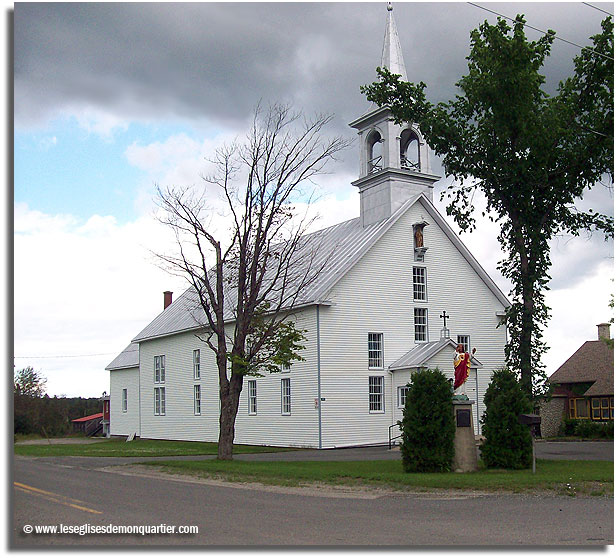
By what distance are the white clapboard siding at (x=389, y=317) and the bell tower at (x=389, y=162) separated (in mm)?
1265

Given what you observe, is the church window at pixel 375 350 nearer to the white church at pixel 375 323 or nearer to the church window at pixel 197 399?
the white church at pixel 375 323

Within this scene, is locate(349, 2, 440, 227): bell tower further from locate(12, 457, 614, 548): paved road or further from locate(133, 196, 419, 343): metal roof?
locate(12, 457, 614, 548): paved road

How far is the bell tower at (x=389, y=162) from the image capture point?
1417 inches

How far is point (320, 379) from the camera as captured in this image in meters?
31.8

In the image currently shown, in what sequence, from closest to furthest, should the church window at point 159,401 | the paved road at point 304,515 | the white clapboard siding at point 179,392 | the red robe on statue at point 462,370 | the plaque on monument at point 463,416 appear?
the paved road at point 304,515
the plaque on monument at point 463,416
the red robe on statue at point 462,370
the white clapboard siding at point 179,392
the church window at point 159,401

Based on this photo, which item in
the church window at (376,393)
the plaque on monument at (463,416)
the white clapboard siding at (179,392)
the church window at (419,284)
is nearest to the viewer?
the plaque on monument at (463,416)

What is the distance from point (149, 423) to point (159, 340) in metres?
5.12

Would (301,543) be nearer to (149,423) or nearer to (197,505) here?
(197,505)

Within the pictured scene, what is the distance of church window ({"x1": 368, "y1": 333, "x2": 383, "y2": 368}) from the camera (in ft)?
111

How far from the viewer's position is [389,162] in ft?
119

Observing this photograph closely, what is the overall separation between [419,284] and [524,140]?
14.5 m

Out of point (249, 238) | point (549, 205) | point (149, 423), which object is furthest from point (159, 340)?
point (549, 205)

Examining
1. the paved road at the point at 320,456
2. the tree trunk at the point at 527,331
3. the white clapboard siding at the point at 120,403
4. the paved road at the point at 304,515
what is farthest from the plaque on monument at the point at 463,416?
the white clapboard siding at the point at 120,403

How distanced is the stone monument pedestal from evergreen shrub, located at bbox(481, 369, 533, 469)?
2.73ft
